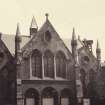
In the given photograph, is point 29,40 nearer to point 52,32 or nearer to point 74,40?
point 52,32

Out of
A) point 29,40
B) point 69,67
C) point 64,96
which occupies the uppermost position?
point 29,40

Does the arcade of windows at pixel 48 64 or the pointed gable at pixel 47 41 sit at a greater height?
the pointed gable at pixel 47 41

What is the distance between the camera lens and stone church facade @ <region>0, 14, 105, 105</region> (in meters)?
52.2

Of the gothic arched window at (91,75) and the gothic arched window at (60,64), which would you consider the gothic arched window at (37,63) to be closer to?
the gothic arched window at (60,64)

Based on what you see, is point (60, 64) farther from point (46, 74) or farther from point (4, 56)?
point (4, 56)

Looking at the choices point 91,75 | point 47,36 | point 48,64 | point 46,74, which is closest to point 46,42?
point 47,36

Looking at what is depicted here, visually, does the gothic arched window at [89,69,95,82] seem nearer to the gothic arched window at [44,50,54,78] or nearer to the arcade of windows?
the arcade of windows

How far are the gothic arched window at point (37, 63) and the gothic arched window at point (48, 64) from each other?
3.31 feet

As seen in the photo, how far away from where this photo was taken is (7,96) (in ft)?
173

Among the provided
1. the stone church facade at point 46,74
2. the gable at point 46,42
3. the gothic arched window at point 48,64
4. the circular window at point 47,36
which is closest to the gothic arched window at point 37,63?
the stone church facade at point 46,74

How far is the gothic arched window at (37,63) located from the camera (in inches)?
2121

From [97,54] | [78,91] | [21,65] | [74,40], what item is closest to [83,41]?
[97,54]

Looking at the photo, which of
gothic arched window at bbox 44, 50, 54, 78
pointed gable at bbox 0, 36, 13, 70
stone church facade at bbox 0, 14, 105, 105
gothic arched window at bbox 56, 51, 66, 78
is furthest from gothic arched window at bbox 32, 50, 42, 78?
pointed gable at bbox 0, 36, 13, 70

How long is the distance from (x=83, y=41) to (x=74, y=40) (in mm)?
8352
